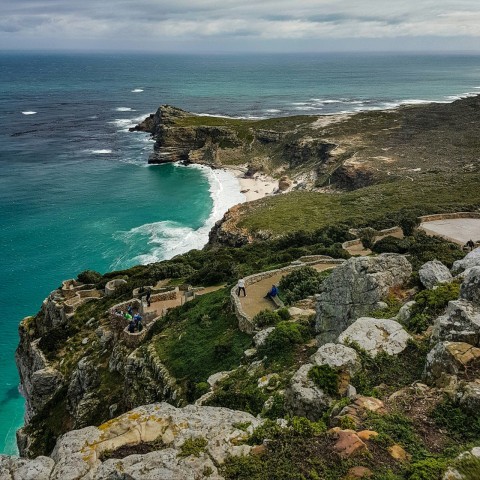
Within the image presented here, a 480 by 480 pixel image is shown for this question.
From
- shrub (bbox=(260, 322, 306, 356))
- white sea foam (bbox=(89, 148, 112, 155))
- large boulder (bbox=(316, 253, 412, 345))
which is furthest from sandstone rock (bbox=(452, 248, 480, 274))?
white sea foam (bbox=(89, 148, 112, 155))

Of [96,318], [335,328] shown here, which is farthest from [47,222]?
[335,328]

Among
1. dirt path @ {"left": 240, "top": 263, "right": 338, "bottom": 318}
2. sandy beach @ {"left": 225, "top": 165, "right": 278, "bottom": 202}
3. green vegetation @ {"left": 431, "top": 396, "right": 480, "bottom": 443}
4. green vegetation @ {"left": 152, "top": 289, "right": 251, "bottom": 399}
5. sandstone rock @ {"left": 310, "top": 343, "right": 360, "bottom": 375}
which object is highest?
green vegetation @ {"left": 431, "top": 396, "right": 480, "bottom": 443}

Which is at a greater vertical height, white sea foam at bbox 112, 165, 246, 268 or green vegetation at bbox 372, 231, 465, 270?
green vegetation at bbox 372, 231, 465, 270

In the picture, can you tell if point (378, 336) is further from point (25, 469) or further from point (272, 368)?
point (25, 469)

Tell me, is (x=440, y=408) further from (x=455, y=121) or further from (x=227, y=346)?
(x=455, y=121)

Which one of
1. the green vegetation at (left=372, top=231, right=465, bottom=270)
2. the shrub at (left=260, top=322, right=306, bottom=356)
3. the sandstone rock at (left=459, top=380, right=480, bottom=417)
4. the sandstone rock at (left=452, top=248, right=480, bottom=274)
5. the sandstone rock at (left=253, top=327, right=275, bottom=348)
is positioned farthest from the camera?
the green vegetation at (left=372, top=231, right=465, bottom=270)

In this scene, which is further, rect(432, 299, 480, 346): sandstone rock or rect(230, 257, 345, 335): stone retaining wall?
rect(230, 257, 345, 335): stone retaining wall

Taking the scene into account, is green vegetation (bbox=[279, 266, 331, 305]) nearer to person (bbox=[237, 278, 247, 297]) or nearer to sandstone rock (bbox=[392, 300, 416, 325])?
person (bbox=[237, 278, 247, 297])
